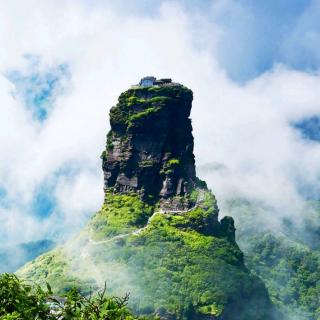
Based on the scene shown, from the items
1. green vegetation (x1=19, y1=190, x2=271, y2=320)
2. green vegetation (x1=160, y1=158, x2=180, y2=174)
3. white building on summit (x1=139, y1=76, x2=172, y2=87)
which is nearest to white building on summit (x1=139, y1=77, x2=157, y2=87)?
white building on summit (x1=139, y1=76, x2=172, y2=87)

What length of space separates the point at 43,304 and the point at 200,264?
110571 mm

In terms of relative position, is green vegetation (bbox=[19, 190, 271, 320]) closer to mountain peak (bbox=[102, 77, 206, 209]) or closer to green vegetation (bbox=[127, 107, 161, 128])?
mountain peak (bbox=[102, 77, 206, 209])

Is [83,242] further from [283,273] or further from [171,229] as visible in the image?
[283,273]

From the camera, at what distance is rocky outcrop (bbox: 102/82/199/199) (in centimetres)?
15075

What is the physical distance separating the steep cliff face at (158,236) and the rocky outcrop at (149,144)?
0.22 metres

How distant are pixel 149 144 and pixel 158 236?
81.6 feet

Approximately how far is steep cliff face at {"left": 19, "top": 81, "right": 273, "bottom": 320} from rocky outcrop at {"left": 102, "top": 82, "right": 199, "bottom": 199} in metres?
0.22

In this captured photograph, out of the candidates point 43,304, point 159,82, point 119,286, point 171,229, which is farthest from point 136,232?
point 43,304

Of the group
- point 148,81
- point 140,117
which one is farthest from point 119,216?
point 148,81

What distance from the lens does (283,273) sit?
7397 inches

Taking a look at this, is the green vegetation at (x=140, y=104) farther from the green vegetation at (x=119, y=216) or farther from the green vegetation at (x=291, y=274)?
the green vegetation at (x=291, y=274)

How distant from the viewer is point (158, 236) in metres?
137

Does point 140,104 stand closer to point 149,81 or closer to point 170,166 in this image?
point 149,81

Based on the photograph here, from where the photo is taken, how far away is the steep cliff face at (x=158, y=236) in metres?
124
